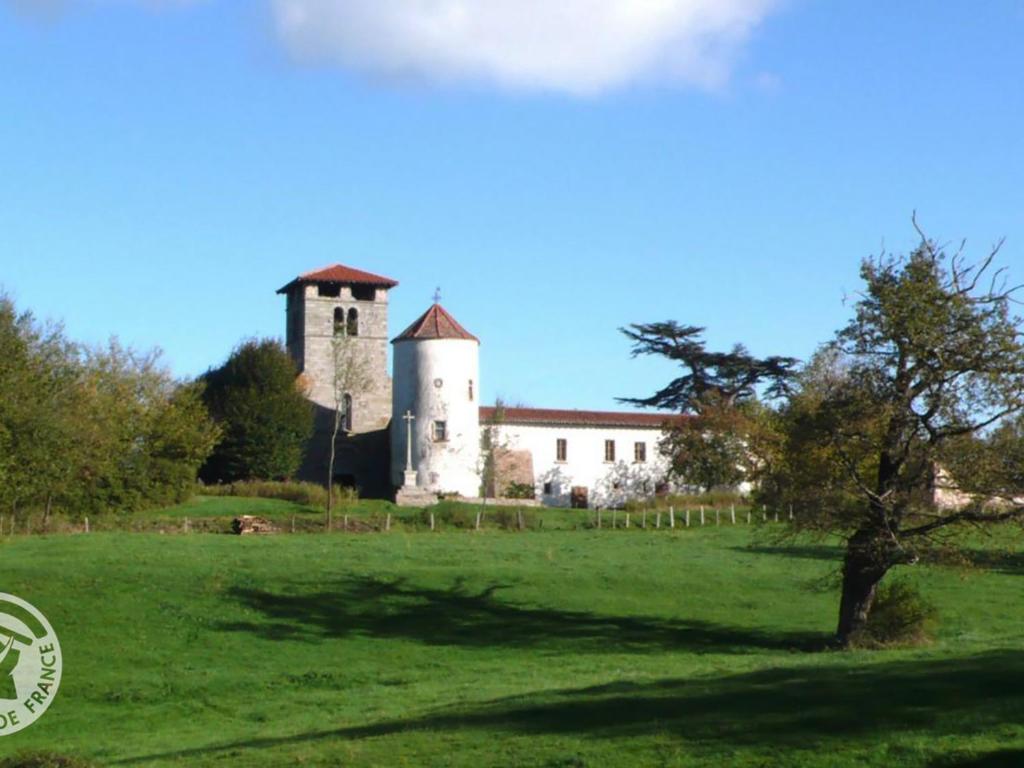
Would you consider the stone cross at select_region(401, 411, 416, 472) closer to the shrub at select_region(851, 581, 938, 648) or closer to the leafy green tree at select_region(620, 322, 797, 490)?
the leafy green tree at select_region(620, 322, 797, 490)

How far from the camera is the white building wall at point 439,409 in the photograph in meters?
73.1

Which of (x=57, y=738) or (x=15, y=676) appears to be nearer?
(x=57, y=738)

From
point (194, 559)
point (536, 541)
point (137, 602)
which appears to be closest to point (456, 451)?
point (536, 541)

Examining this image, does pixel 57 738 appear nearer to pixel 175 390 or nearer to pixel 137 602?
pixel 137 602

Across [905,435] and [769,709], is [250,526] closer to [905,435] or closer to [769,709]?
[905,435]

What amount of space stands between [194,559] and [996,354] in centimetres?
2045

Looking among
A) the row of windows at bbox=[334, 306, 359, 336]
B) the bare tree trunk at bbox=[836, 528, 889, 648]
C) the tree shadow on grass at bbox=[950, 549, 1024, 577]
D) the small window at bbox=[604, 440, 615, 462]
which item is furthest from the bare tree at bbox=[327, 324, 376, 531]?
the bare tree trunk at bbox=[836, 528, 889, 648]

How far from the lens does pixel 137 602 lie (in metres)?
31.5

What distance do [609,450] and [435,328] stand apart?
11.7m

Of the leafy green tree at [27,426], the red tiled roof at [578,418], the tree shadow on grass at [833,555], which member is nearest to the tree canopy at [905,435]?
the tree shadow on grass at [833,555]

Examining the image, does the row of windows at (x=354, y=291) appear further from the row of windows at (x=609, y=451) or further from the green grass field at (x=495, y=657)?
the green grass field at (x=495, y=657)

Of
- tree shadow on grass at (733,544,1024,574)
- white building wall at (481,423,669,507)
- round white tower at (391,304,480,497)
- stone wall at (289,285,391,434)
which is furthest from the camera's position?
stone wall at (289,285,391,434)

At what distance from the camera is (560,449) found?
77625mm

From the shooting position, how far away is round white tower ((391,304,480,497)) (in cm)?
7312
